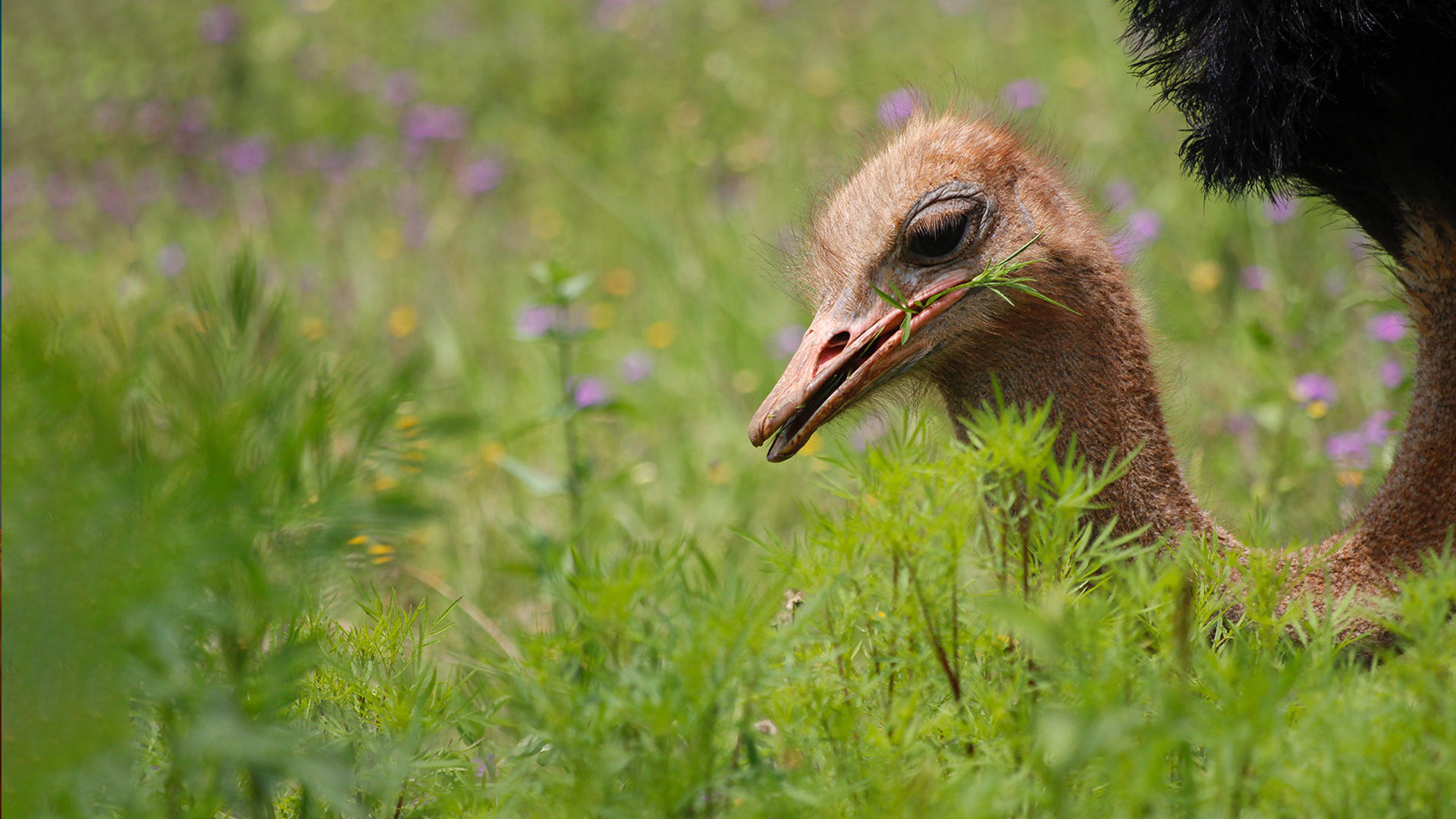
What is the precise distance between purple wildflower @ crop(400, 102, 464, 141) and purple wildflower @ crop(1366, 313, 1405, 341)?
461cm

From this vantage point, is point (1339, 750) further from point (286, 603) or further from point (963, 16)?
point (963, 16)

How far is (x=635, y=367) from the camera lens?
4.20 m

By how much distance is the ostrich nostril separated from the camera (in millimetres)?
2273

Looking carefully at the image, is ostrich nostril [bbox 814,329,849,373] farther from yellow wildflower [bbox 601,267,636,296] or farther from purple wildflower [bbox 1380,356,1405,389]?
yellow wildflower [bbox 601,267,636,296]

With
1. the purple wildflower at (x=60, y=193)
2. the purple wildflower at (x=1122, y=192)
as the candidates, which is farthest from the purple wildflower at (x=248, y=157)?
the purple wildflower at (x=1122, y=192)

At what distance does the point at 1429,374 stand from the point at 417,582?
2.44m

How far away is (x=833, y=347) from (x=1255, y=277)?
7.72ft

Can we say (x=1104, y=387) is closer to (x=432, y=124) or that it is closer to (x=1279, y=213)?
(x=1279, y=213)

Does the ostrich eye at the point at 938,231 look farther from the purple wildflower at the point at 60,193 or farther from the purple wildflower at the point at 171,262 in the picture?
the purple wildflower at the point at 60,193

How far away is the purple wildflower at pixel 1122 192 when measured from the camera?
13.7 feet

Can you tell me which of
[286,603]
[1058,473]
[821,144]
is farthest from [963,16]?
[286,603]

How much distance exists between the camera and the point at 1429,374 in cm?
211

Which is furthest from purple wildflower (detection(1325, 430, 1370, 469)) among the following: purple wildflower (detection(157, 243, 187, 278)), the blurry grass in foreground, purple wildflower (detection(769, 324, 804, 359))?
purple wildflower (detection(157, 243, 187, 278))

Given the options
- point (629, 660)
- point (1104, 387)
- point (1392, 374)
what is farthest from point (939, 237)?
point (1392, 374)
